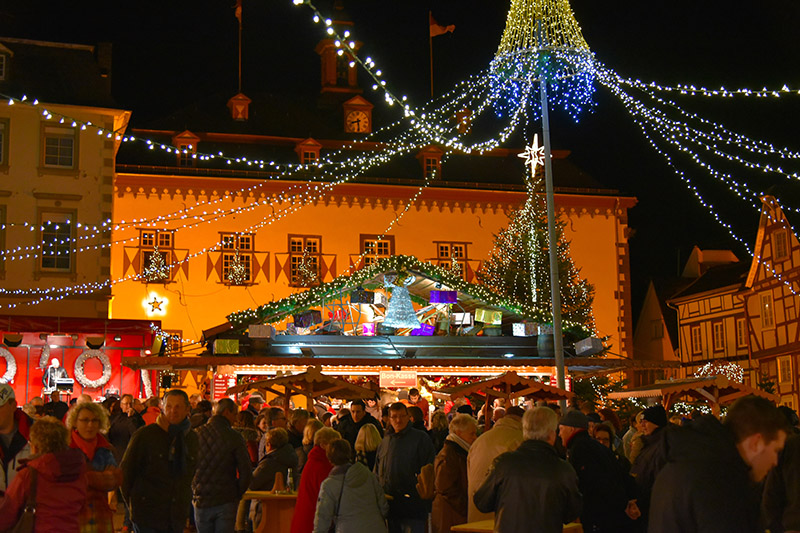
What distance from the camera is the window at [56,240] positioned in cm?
2966

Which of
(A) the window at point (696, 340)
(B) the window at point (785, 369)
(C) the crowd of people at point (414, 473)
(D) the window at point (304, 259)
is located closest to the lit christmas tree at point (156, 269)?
(D) the window at point (304, 259)

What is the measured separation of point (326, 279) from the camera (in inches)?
1465

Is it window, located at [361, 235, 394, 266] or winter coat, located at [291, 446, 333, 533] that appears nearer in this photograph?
winter coat, located at [291, 446, 333, 533]

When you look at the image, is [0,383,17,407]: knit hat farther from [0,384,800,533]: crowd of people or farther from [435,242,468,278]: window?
[435,242,468,278]: window

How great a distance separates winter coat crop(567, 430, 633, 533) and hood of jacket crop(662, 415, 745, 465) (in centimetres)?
257

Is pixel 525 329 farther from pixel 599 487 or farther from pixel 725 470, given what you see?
pixel 725 470

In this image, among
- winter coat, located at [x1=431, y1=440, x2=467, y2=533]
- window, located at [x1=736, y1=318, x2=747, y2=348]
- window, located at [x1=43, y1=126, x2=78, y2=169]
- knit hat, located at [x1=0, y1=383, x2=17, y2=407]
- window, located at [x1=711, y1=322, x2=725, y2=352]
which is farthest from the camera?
window, located at [x1=711, y1=322, x2=725, y2=352]

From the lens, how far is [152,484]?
8047 mm

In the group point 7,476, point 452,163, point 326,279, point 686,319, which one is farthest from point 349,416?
point 686,319

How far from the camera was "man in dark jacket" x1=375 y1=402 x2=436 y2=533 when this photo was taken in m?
9.48

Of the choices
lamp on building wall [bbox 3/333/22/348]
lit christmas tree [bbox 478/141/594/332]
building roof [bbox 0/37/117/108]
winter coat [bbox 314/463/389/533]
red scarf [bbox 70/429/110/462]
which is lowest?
winter coat [bbox 314/463/389/533]

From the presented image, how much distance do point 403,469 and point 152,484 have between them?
2.39 m

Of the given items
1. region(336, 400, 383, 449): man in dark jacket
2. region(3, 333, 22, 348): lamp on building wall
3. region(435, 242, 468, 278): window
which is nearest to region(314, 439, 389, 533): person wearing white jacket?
region(336, 400, 383, 449): man in dark jacket

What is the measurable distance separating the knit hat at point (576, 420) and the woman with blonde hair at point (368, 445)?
2519 millimetres
